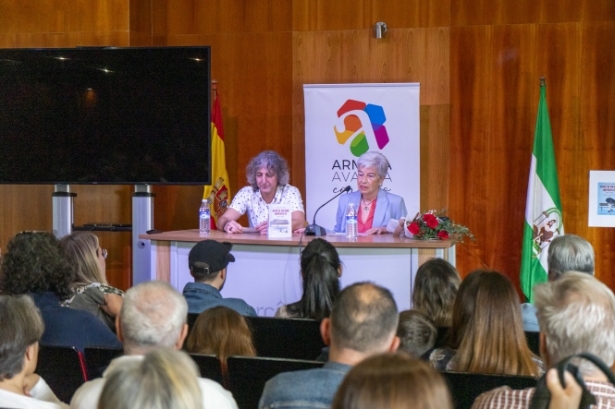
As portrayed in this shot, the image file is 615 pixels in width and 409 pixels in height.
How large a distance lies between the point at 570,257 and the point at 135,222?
4087 mm

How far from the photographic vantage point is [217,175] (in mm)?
7668

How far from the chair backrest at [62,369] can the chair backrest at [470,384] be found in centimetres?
124

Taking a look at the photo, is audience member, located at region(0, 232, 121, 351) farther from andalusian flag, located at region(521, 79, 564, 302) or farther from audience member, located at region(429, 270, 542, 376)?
andalusian flag, located at region(521, 79, 564, 302)

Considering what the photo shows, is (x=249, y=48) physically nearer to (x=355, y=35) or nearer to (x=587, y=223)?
(x=355, y=35)

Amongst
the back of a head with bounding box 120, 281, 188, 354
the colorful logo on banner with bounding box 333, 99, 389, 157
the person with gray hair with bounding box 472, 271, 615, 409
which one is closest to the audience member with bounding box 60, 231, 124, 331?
the back of a head with bounding box 120, 281, 188, 354

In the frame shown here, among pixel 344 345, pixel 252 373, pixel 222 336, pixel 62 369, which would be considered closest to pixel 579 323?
pixel 344 345

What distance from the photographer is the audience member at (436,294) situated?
11.6 feet

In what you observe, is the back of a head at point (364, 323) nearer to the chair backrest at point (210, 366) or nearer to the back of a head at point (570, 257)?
the chair backrest at point (210, 366)

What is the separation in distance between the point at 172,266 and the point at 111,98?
5.80 ft

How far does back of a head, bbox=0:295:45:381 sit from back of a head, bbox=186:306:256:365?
65cm

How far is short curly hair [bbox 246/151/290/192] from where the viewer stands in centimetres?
657

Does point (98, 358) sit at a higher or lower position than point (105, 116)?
lower

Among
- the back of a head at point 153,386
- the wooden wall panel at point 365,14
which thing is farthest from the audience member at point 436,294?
the wooden wall panel at point 365,14

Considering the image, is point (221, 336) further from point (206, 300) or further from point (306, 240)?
point (306, 240)
